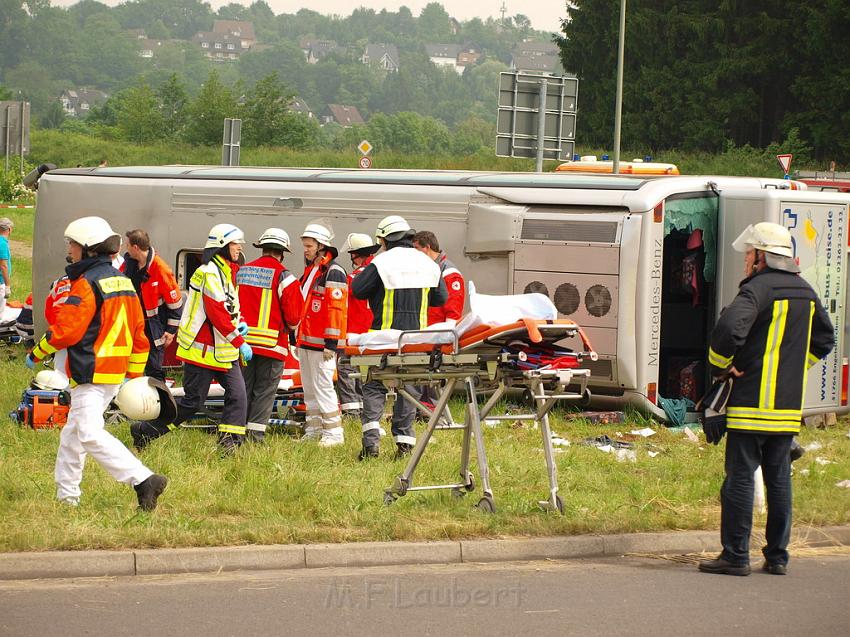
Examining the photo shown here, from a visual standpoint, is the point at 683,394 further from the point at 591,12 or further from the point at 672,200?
the point at 591,12

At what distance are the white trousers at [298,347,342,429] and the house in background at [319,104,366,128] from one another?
179 meters

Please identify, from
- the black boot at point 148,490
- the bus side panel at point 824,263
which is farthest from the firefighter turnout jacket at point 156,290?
the bus side panel at point 824,263

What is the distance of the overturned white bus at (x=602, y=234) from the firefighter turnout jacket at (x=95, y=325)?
18.0 feet

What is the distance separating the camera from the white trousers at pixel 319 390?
1116 cm

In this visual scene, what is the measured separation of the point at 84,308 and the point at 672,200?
6.53 metres

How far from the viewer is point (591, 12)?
A: 57.0 metres

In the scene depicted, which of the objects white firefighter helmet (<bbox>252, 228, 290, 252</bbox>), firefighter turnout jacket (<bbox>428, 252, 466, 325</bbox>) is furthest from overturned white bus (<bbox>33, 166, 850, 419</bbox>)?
white firefighter helmet (<bbox>252, 228, 290, 252</bbox>)

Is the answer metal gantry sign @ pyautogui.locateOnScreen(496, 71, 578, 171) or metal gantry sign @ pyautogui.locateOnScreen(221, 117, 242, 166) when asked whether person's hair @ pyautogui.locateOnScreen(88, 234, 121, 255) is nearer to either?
metal gantry sign @ pyautogui.locateOnScreen(496, 71, 578, 171)

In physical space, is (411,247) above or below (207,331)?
above

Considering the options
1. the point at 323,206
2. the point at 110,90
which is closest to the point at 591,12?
the point at 323,206

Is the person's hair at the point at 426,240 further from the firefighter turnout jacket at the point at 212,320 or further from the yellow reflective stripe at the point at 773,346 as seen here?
the yellow reflective stripe at the point at 773,346

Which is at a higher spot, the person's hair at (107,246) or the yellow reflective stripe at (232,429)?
the person's hair at (107,246)

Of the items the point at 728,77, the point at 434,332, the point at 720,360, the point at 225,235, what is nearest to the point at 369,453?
the point at 225,235

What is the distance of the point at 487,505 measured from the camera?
27.6ft
